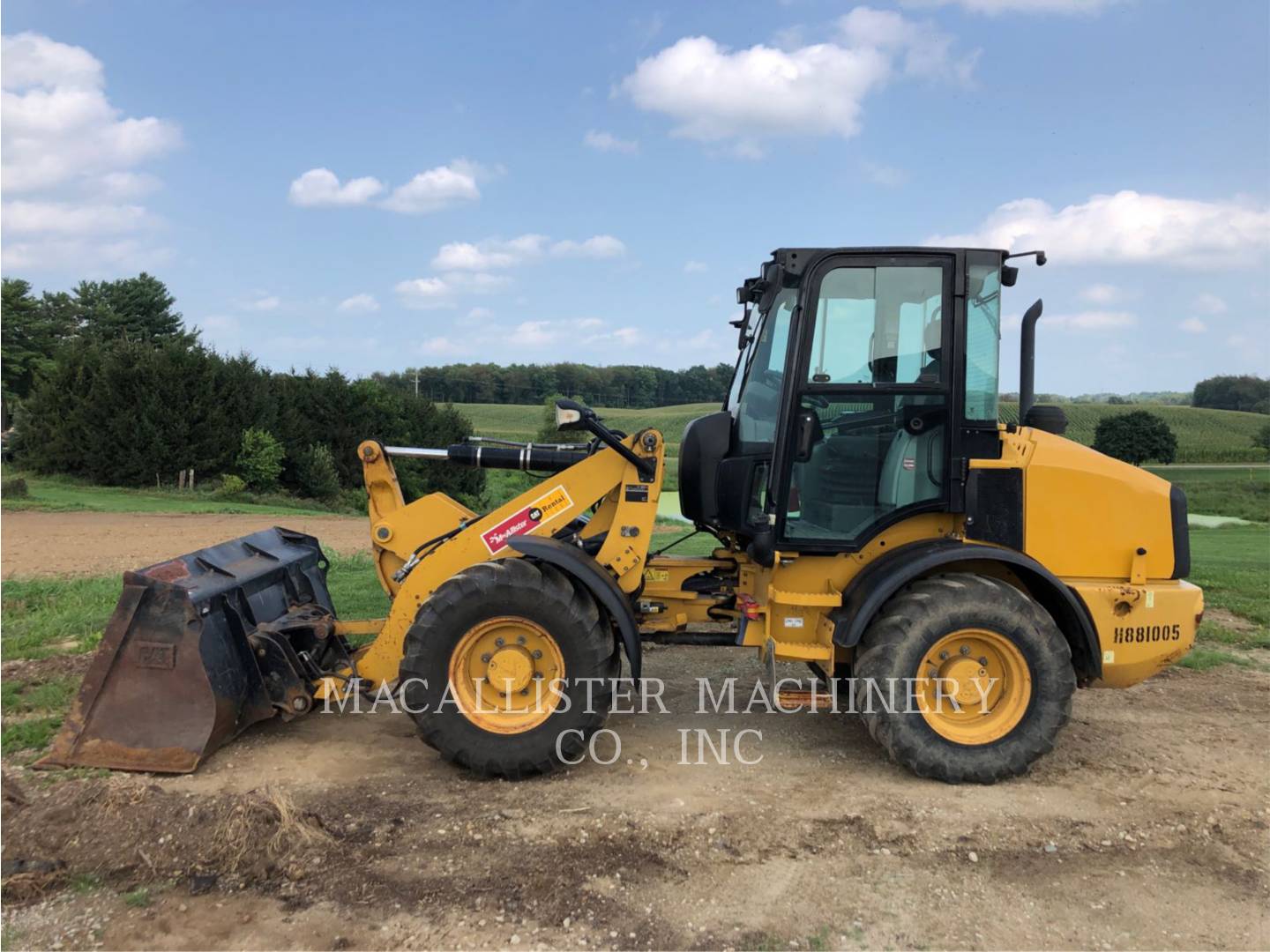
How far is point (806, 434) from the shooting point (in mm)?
4613

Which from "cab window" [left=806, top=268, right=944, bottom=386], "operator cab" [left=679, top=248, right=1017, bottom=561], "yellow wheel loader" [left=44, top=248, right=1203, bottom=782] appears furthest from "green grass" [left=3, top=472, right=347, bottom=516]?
"cab window" [left=806, top=268, right=944, bottom=386]

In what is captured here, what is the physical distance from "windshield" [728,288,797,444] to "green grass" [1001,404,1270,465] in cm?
3244

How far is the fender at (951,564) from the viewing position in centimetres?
443

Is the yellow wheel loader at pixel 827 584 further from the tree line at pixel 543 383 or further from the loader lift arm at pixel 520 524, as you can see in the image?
the tree line at pixel 543 383

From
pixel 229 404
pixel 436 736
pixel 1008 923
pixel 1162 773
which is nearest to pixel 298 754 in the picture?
pixel 436 736

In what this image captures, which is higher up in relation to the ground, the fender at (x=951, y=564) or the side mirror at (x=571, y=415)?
the side mirror at (x=571, y=415)

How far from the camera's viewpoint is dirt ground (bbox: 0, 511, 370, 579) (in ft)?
35.3

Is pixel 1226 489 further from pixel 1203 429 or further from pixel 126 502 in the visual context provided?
pixel 126 502

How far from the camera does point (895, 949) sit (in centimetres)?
310

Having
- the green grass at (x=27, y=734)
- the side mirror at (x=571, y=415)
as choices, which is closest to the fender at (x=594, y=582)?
the side mirror at (x=571, y=415)

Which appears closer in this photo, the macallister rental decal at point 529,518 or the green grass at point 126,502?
the macallister rental decal at point 529,518

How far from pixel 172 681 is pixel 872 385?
3907 mm

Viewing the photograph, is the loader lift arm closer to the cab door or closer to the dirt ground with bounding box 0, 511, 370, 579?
the cab door

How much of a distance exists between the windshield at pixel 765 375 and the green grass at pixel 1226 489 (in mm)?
22101
